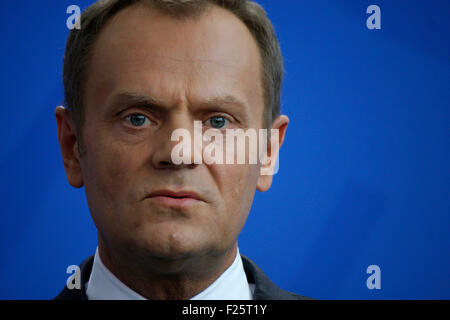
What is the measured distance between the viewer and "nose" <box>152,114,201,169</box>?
6.28 ft

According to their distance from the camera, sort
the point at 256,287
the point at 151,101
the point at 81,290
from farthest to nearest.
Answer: the point at 256,287, the point at 81,290, the point at 151,101

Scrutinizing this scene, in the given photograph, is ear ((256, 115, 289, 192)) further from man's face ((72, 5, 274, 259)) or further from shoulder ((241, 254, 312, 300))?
shoulder ((241, 254, 312, 300))

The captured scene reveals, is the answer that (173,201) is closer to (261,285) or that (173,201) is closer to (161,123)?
(161,123)

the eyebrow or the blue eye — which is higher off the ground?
the eyebrow

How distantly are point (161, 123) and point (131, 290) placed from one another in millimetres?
695

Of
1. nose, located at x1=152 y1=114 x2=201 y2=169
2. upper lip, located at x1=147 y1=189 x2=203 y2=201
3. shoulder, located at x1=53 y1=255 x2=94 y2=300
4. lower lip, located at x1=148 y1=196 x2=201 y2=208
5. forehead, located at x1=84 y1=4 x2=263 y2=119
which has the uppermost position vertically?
forehead, located at x1=84 y1=4 x2=263 y2=119

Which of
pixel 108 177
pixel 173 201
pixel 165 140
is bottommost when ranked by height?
pixel 173 201

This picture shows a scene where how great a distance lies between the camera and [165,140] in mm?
1966

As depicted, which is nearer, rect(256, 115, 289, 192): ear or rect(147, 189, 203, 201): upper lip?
rect(147, 189, 203, 201): upper lip

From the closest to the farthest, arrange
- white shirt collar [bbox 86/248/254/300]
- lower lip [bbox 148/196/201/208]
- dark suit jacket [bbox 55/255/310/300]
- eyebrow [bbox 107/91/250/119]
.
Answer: lower lip [bbox 148/196/201/208], eyebrow [bbox 107/91/250/119], white shirt collar [bbox 86/248/254/300], dark suit jacket [bbox 55/255/310/300]

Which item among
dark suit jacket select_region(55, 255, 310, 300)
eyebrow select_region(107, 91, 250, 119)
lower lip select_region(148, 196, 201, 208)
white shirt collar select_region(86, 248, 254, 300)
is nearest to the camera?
lower lip select_region(148, 196, 201, 208)

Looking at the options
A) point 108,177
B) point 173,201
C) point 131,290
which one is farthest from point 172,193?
point 131,290

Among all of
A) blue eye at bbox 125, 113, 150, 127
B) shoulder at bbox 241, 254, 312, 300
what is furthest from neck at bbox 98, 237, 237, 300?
blue eye at bbox 125, 113, 150, 127

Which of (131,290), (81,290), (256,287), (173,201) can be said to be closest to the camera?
(173,201)
